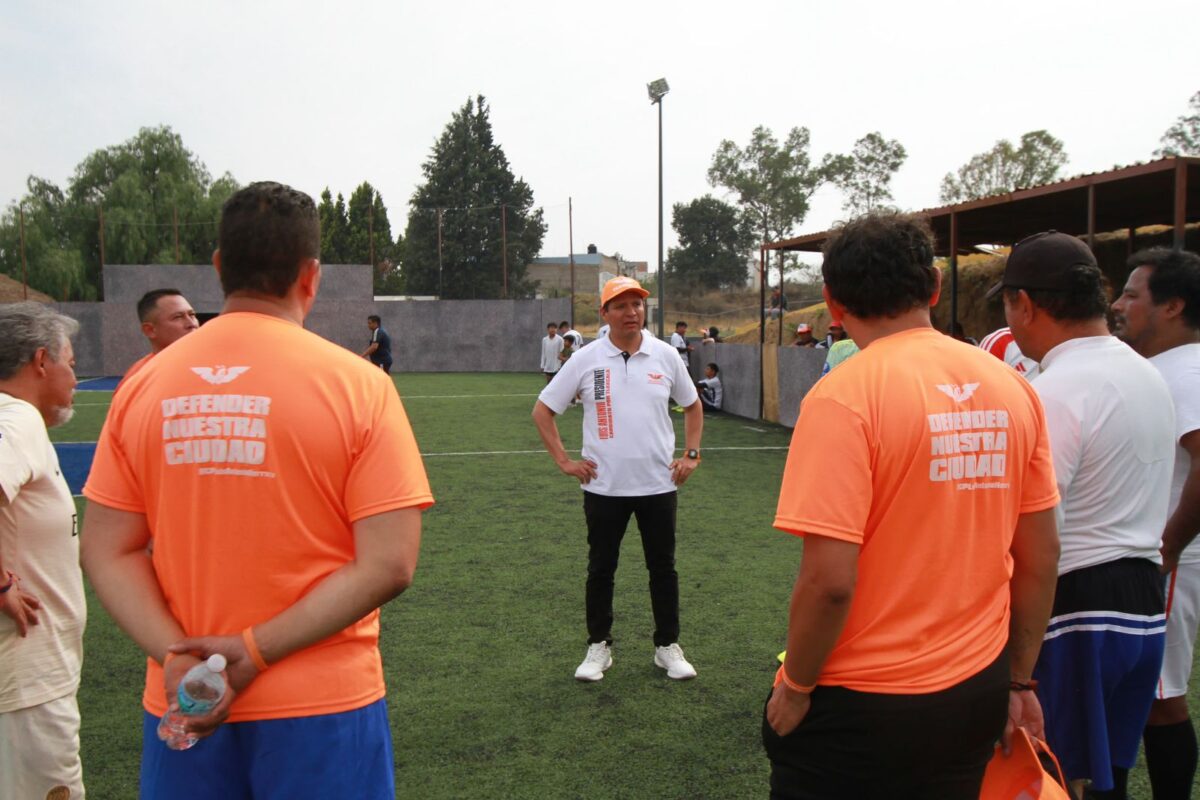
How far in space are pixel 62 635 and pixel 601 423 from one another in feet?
8.32

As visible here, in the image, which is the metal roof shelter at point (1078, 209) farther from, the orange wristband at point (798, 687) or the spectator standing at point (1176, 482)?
the orange wristband at point (798, 687)

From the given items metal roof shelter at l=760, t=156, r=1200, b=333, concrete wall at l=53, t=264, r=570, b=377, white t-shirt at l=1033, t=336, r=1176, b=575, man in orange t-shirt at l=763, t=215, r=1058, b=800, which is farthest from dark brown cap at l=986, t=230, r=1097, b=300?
concrete wall at l=53, t=264, r=570, b=377

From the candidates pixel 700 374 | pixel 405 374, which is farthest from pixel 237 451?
pixel 405 374

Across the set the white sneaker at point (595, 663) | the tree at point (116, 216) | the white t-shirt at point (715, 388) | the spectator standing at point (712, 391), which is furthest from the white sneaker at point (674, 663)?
the tree at point (116, 216)

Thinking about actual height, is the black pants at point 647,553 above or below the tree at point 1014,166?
below

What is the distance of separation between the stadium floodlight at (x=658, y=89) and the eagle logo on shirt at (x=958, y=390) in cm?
2098

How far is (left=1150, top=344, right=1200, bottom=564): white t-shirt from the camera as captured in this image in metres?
2.78

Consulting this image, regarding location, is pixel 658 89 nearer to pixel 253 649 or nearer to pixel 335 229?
pixel 253 649

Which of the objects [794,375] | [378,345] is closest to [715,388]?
[794,375]

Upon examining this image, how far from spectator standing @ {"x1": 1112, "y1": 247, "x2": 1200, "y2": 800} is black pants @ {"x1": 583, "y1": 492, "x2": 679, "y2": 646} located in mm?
2156

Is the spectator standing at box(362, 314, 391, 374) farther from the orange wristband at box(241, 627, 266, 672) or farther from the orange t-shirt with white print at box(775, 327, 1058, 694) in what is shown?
the orange t-shirt with white print at box(775, 327, 1058, 694)

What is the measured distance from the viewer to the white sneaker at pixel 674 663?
4402 millimetres

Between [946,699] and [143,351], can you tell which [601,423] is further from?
[143,351]

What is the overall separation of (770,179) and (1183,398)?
5936cm
